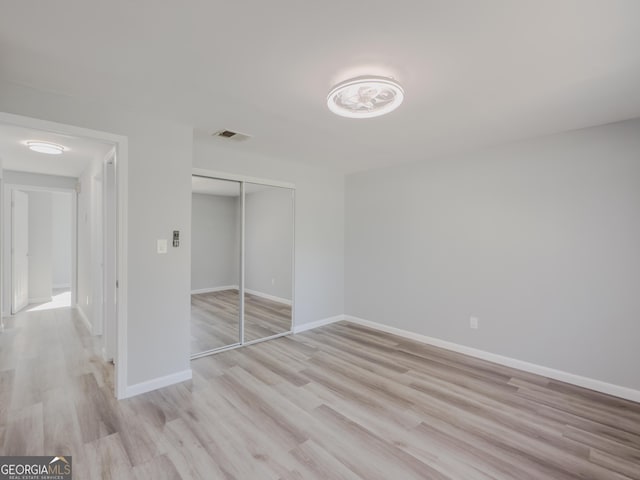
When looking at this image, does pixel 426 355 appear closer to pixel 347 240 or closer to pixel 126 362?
pixel 347 240

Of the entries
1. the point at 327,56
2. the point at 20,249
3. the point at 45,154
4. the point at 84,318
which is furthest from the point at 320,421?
the point at 20,249

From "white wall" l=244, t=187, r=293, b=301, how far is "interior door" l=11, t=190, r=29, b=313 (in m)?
4.21

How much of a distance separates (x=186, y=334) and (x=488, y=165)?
Answer: 148 inches

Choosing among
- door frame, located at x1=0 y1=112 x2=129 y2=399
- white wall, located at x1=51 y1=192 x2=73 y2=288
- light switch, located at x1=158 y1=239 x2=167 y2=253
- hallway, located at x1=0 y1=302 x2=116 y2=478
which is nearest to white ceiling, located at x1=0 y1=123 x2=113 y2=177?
door frame, located at x1=0 y1=112 x2=129 y2=399

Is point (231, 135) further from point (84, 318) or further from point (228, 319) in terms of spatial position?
point (84, 318)

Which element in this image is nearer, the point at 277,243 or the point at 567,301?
the point at 567,301

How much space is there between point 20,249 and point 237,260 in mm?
4470

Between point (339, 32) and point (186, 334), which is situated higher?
point (339, 32)

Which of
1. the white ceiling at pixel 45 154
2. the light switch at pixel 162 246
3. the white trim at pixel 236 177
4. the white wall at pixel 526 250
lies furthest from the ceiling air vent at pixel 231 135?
the white wall at pixel 526 250

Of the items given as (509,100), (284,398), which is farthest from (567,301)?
(284,398)

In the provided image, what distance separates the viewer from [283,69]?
1.92m

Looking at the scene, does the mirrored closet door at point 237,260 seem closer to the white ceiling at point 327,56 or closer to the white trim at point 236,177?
the white trim at point 236,177

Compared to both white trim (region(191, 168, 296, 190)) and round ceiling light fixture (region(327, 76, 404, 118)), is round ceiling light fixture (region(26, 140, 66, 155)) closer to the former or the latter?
white trim (region(191, 168, 296, 190))

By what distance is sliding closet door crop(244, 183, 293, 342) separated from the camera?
13.3ft
